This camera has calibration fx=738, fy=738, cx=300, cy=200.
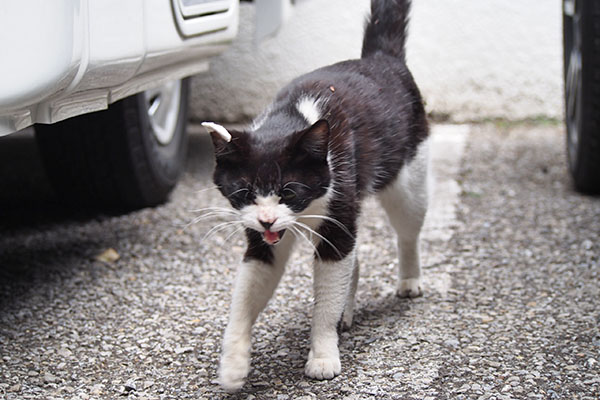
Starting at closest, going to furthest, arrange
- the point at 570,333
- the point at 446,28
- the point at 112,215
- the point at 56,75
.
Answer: the point at 56,75 < the point at 570,333 < the point at 112,215 < the point at 446,28

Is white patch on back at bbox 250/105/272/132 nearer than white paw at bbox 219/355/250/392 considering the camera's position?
No

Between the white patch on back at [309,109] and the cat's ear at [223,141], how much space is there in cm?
31

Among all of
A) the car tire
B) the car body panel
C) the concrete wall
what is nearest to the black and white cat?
the car body panel

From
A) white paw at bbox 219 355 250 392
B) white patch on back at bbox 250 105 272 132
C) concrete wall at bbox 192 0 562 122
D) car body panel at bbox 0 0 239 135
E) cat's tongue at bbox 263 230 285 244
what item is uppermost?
car body panel at bbox 0 0 239 135

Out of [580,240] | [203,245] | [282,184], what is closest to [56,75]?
[282,184]

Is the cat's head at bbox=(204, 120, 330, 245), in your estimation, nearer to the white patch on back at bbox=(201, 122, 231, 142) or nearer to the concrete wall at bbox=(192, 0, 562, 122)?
the white patch on back at bbox=(201, 122, 231, 142)

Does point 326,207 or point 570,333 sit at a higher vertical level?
point 326,207

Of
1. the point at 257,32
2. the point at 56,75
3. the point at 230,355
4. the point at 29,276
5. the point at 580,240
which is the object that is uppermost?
the point at 56,75

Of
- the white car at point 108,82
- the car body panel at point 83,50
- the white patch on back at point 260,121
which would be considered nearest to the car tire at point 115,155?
the white car at point 108,82

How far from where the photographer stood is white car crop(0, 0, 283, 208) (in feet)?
6.09

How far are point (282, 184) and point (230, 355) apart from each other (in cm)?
51

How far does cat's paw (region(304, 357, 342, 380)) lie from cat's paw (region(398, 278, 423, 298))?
71 cm

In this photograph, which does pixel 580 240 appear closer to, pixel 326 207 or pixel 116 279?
pixel 326 207

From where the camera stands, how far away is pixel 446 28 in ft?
18.5
